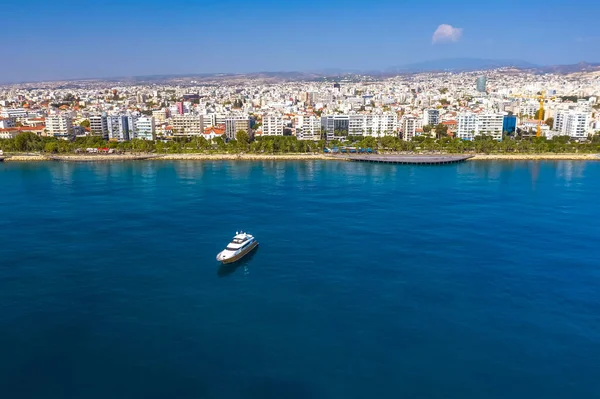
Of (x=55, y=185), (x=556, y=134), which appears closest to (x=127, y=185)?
(x=55, y=185)

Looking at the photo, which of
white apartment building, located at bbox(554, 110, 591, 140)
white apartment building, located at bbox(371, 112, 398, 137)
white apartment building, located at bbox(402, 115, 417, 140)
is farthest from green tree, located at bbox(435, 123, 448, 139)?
white apartment building, located at bbox(554, 110, 591, 140)

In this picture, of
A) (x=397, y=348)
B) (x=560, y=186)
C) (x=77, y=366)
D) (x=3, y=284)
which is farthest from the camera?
(x=560, y=186)

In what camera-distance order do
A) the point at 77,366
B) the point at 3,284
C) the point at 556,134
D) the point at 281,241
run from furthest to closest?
the point at 556,134 → the point at 281,241 → the point at 3,284 → the point at 77,366

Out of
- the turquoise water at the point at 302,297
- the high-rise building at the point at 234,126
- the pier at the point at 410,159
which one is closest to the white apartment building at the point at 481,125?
the pier at the point at 410,159

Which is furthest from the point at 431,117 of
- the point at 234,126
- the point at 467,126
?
the point at 234,126

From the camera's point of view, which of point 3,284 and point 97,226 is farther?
point 97,226

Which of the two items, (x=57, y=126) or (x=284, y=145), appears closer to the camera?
(x=284, y=145)

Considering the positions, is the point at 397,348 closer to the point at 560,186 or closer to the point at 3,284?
the point at 3,284

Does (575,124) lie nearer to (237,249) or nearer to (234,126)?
(234,126)
